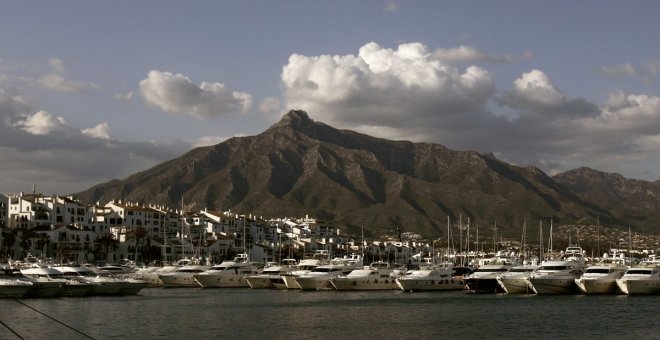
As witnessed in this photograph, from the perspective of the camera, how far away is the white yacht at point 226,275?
134625mm

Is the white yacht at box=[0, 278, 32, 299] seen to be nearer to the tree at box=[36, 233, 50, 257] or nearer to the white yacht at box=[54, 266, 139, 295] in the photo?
the white yacht at box=[54, 266, 139, 295]

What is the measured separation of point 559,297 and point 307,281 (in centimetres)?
3709

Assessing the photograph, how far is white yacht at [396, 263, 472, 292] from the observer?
372 ft

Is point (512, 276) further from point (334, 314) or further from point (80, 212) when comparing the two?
point (80, 212)

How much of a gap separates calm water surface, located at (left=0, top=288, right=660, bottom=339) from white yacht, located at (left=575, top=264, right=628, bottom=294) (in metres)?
2.45

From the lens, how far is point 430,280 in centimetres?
11431

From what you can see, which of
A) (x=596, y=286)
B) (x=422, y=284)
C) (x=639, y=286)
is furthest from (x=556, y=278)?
(x=422, y=284)

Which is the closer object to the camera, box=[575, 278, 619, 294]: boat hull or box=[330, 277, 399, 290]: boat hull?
box=[575, 278, 619, 294]: boat hull

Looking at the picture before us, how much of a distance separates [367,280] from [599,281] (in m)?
32.0

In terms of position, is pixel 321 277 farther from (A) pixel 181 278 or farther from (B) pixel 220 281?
(A) pixel 181 278

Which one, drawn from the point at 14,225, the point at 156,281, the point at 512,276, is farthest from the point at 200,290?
the point at 14,225

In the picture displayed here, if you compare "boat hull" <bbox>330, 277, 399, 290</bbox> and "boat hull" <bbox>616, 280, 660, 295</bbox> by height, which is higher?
"boat hull" <bbox>616, 280, 660, 295</bbox>

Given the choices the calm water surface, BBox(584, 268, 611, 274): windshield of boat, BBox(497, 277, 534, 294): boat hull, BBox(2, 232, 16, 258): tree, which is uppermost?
BBox(2, 232, 16, 258): tree

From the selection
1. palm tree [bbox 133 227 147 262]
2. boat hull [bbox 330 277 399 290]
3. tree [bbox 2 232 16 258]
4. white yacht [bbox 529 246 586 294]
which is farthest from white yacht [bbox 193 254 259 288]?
tree [bbox 2 232 16 258]
